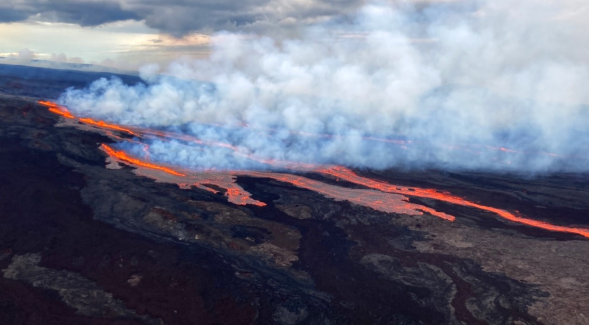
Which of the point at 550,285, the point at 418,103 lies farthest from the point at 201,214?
the point at 418,103

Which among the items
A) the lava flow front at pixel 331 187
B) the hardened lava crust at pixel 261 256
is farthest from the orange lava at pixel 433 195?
the hardened lava crust at pixel 261 256

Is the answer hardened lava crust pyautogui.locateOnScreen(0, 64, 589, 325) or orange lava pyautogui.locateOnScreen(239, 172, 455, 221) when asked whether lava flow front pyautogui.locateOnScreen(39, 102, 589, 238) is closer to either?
orange lava pyautogui.locateOnScreen(239, 172, 455, 221)

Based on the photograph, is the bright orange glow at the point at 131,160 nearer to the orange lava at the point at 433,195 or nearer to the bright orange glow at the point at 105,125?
the bright orange glow at the point at 105,125

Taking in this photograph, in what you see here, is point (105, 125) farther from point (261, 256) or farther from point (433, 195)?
point (261, 256)

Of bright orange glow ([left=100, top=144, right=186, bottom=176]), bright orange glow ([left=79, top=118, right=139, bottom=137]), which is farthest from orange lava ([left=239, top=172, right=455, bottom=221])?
bright orange glow ([left=79, top=118, right=139, bottom=137])

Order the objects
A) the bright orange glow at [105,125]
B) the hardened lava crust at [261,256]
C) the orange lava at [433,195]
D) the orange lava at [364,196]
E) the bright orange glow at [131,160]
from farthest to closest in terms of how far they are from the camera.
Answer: the bright orange glow at [105,125], the bright orange glow at [131,160], the orange lava at [364,196], the orange lava at [433,195], the hardened lava crust at [261,256]
